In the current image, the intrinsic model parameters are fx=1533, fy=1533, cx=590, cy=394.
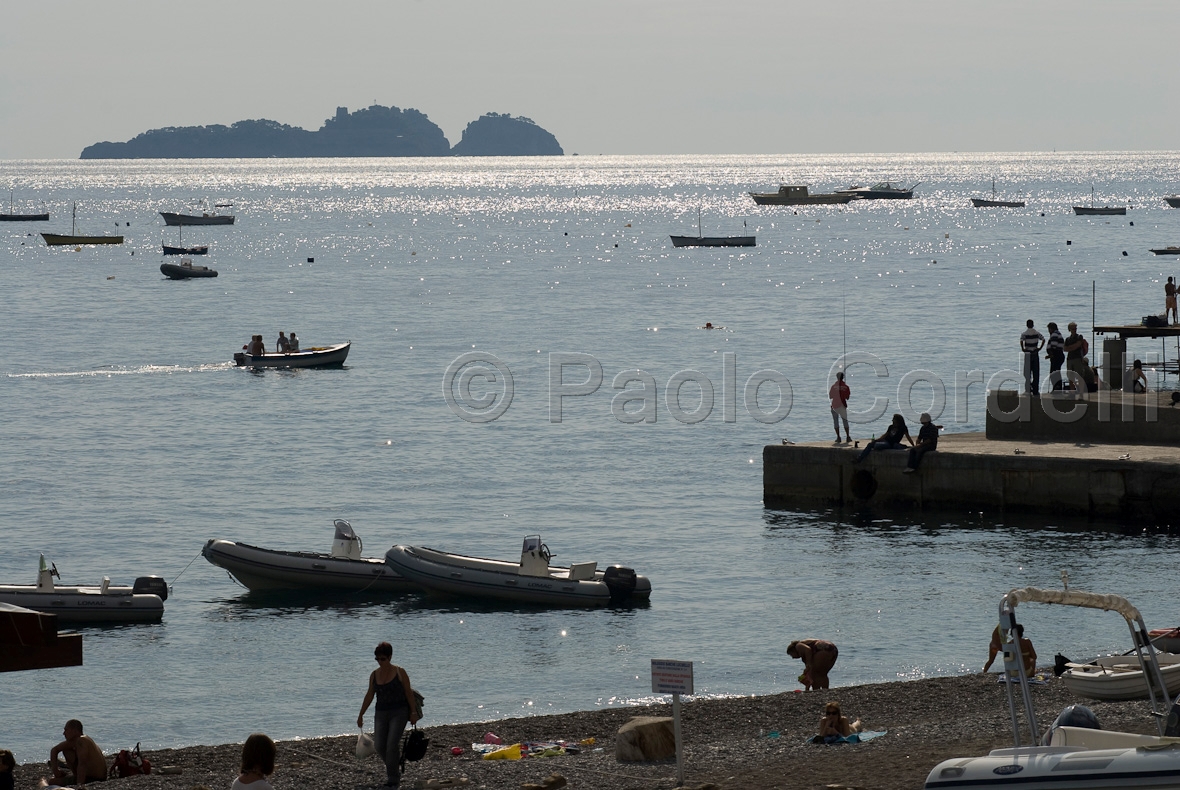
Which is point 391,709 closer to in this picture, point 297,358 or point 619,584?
point 619,584

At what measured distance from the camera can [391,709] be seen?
15.0m

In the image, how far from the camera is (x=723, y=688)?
81.0ft

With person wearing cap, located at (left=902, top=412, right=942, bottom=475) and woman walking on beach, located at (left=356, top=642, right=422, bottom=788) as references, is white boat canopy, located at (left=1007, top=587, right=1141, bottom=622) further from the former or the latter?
person wearing cap, located at (left=902, top=412, right=942, bottom=475)

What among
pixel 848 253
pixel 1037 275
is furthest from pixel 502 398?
pixel 848 253

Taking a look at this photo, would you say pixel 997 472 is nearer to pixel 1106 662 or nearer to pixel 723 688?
pixel 723 688

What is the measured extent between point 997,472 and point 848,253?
122 meters

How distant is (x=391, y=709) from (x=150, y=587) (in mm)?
15818

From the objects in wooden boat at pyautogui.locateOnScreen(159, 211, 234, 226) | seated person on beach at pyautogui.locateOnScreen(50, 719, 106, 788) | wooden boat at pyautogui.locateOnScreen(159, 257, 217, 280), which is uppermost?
wooden boat at pyautogui.locateOnScreen(159, 211, 234, 226)

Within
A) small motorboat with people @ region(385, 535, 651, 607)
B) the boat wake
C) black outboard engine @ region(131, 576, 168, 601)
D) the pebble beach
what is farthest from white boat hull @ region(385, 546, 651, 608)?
the boat wake

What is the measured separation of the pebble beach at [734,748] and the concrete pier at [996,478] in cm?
1170

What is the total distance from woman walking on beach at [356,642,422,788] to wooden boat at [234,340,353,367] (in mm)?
55989

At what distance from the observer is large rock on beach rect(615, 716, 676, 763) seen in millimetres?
16344

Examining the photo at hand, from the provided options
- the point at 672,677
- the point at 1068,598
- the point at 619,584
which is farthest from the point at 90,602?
the point at 1068,598

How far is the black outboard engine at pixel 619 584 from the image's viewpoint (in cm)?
2978
